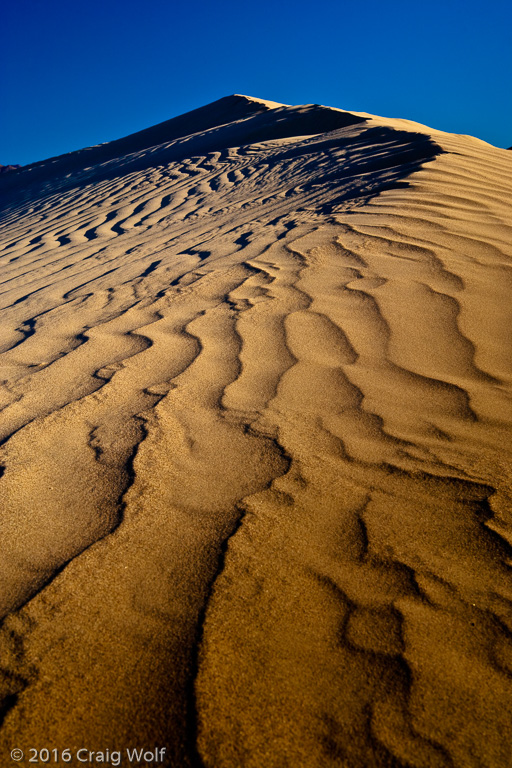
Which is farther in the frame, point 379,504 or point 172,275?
point 172,275

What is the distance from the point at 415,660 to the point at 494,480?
1.79 ft

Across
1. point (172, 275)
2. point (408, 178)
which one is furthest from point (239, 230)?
point (408, 178)

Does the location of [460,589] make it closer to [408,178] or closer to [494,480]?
[494,480]

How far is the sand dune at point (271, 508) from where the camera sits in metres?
0.78

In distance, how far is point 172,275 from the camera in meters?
3.05

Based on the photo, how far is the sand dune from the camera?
777 millimetres

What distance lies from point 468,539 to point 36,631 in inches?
34.5

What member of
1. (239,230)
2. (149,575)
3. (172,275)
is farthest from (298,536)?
(239,230)

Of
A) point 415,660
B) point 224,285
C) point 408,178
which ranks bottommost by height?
point 415,660

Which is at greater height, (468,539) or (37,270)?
(37,270)

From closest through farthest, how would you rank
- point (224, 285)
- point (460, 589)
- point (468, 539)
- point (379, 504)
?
point (460, 589) < point (468, 539) < point (379, 504) < point (224, 285)

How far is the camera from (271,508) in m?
1.18

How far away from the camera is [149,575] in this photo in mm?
1024

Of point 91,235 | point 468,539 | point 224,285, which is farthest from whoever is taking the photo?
point 91,235
